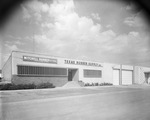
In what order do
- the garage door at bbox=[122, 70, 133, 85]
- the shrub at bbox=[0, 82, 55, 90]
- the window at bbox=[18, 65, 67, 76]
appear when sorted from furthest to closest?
the garage door at bbox=[122, 70, 133, 85]
the window at bbox=[18, 65, 67, 76]
the shrub at bbox=[0, 82, 55, 90]

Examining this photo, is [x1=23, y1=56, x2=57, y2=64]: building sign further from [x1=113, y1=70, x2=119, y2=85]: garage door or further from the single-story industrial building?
[x1=113, y1=70, x2=119, y2=85]: garage door

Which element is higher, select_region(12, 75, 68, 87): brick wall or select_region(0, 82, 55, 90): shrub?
select_region(12, 75, 68, 87): brick wall

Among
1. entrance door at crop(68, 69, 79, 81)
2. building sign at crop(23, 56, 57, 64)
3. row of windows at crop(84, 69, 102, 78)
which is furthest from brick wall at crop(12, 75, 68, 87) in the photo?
row of windows at crop(84, 69, 102, 78)

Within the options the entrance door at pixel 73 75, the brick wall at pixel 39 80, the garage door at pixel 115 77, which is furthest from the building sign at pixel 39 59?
the garage door at pixel 115 77

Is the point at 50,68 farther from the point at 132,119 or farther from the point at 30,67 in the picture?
the point at 132,119

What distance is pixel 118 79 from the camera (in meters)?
34.3

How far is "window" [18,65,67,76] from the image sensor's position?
1962 centimetres

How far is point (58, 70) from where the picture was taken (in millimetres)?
23750

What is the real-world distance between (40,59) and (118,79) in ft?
75.0

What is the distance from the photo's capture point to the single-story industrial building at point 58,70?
19.4 metres

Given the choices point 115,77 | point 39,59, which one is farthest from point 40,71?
point 115,77

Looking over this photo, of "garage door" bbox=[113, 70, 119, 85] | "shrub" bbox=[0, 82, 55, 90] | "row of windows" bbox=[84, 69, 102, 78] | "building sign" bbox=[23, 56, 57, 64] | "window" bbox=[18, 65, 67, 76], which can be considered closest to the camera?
"shrub" bbox=[0, 82, 55, 90]

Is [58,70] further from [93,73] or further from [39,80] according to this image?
[93,73]

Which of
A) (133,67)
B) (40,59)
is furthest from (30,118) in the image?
(133,67)
